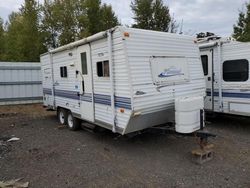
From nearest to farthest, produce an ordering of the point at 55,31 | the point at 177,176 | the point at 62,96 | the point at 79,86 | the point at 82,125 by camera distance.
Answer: the point at 177,176
the point at 79,86
the point at 82,125
the point at 62,96
the point at 55,31

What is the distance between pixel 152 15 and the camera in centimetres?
2402

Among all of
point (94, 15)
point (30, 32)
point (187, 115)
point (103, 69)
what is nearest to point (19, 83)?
point (30, 32)

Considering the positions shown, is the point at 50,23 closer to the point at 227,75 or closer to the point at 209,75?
the point at 209,75

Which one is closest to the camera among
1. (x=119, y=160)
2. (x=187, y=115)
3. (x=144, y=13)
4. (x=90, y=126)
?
(x=187, y=115)

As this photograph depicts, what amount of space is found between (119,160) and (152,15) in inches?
809

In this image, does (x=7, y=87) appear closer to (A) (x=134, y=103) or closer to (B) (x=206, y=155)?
(A) (x=134, y=103)

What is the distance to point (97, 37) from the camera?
19.9 feet

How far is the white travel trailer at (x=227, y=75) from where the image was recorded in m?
7.54

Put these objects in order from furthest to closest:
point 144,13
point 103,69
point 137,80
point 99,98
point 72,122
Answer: point 144,13, point 72,122, point 99,98, point 103,69, point 137,80

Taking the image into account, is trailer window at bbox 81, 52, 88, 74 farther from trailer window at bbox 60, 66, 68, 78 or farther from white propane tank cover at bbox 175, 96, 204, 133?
white propane tank cover at bbox 175, 96, 204, 133

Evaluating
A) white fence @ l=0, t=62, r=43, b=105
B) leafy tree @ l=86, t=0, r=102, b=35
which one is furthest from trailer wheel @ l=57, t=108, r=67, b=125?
leafy tree @ l=86, t=0, r=102, b=35

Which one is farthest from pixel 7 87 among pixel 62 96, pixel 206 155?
pixel 206 155

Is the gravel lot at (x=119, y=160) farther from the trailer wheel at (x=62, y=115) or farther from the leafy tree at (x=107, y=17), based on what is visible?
the leafy tree at (x=107, y=17)

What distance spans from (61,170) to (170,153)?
2.44 m
